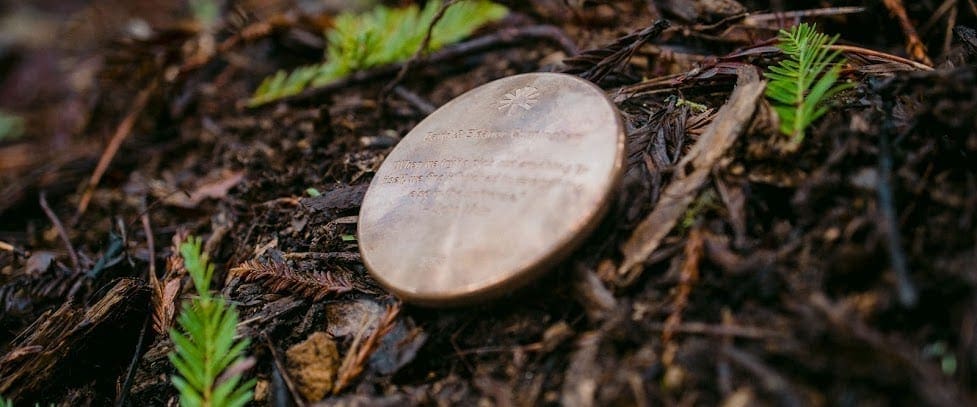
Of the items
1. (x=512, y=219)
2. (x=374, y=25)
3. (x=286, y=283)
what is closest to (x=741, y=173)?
(x=512, y=219)

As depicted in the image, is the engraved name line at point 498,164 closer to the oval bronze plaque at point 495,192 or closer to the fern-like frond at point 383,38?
the oval bronze plaque at point 495,192

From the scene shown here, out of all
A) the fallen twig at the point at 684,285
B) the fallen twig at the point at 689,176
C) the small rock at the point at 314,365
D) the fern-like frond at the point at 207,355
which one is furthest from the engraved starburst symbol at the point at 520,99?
the fern-like frond at the point at 207,355

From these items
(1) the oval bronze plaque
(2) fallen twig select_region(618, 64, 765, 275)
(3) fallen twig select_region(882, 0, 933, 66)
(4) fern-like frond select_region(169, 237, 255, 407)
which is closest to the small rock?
(4) fern-like frond select_region(169, 237, 255, 407)

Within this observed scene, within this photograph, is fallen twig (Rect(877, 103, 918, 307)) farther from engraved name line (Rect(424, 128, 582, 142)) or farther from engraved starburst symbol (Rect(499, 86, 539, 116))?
engraved starburst symbol (Rect(499, 86, 539, 116))

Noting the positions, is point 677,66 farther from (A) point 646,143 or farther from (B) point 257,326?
(B) point 257,326

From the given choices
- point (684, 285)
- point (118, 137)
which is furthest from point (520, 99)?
point (118, 137)
